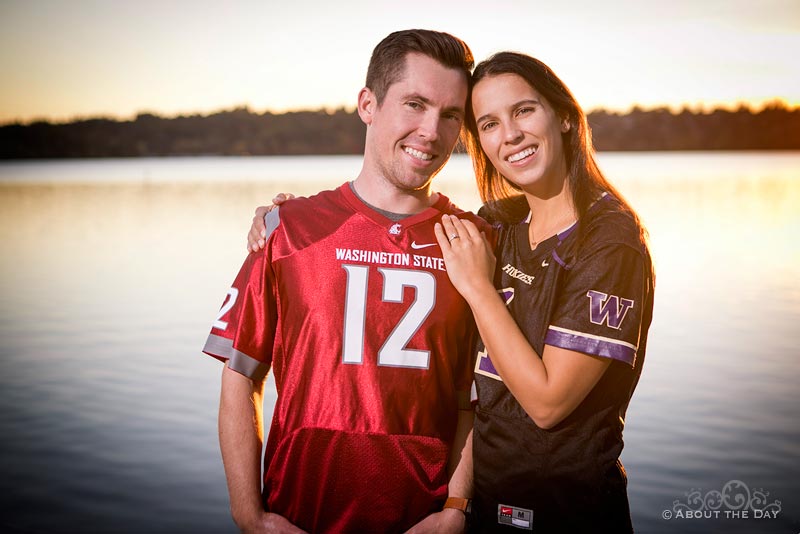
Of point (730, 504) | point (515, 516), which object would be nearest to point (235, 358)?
point (515, 516)

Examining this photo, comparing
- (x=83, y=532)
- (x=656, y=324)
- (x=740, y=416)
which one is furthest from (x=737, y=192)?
(x=83, y=532)

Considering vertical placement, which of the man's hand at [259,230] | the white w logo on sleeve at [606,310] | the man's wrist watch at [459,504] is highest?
the man's hand at [259,230]

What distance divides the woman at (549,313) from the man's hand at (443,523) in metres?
0.13

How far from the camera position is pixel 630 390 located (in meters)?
2.76

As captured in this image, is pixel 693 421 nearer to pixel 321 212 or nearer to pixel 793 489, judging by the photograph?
pixel 793 489

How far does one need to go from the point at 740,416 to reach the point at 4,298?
12.8 m

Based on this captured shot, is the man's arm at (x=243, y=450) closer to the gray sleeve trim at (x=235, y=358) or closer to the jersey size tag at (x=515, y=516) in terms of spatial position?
the gray sleeve trim at (x=235, y=358)

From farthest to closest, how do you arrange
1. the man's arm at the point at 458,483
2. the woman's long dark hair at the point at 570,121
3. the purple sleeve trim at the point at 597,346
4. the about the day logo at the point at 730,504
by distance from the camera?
1. the about the day logo at the point at 730,504
2. the woman's long dark hair at the point at 570,121
3. the man's arm at the point at 458,483
4. the purple sleeve trim at the point at 597,346

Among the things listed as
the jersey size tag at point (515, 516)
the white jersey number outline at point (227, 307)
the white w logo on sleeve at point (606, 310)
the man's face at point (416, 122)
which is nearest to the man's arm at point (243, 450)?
the white jersey number outline at point (227, 307)

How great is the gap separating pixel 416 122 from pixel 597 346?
94 centimetres

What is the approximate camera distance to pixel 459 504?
2674 millimetres

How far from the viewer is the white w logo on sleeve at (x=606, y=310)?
251 cm

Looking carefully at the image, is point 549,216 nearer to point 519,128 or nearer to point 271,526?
point 519,128

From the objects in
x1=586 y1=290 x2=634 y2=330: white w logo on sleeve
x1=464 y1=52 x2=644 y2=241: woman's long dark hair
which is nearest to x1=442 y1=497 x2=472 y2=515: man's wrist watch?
x1=586 y1=290 x2=634 y2=330: white w logo on sleeve
